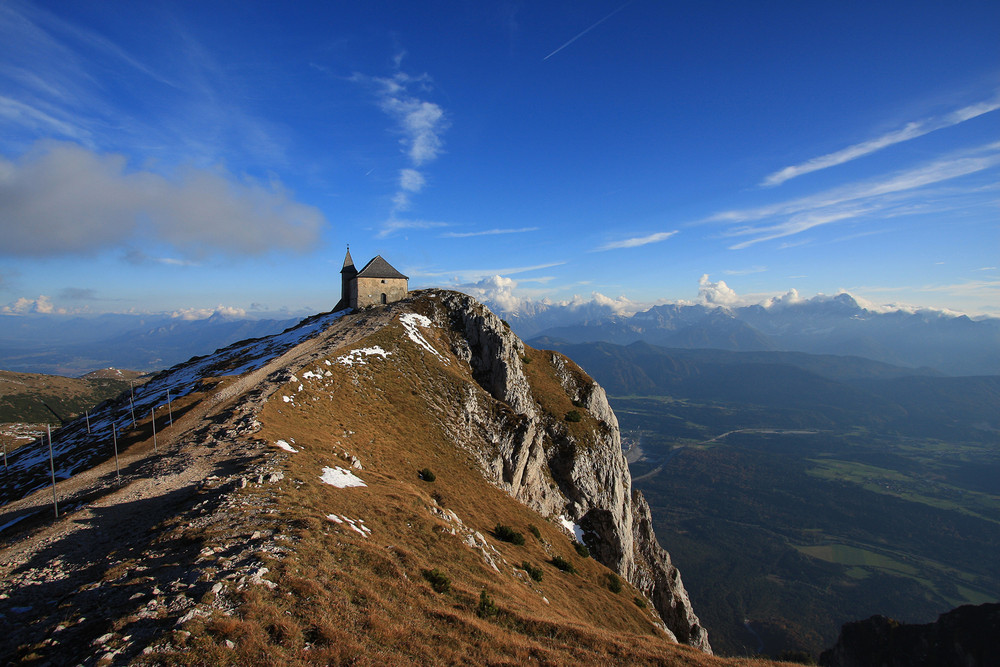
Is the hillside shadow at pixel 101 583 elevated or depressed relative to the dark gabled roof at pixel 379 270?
depressed

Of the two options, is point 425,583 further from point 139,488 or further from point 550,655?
point 139,488

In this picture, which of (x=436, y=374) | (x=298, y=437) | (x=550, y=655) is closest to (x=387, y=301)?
(x=436, y=374)

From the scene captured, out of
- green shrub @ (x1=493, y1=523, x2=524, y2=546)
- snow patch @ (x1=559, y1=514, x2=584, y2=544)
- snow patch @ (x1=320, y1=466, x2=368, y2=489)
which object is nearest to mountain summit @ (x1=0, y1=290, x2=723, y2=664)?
snow patch @ (x1=320, y1=466, x2=368, y2=489)

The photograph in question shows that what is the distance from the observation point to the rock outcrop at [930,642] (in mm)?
64625

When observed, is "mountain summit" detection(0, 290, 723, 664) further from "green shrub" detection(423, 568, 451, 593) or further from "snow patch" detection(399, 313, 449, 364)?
"snow patch" detection(399, 313, 449, 364)

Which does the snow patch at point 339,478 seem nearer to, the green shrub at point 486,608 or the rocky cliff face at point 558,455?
the green shrub at point 486,608

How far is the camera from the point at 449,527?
28.8 m

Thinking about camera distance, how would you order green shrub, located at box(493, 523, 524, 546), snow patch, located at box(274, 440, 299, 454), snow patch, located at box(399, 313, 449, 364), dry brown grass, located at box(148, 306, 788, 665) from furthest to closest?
snow patch, located at box(399, 313, 449, 364) → green shrub, located at box(493, 523, 524, 546) → snow patch, located at box(274, 440, 299, 454) → dry brown grass, located at box(148, 306, 788, 665)

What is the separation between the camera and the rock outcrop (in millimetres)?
64625

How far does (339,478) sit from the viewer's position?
2852cm

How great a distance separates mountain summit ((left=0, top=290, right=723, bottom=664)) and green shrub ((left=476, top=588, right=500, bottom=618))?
15cm

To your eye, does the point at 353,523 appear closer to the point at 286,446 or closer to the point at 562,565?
the point at 286,446

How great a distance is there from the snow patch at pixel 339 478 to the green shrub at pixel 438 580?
10115mm

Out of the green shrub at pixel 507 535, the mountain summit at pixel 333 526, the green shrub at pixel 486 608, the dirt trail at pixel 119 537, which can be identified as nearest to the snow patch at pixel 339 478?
the mountain summit at pixel 333 526
